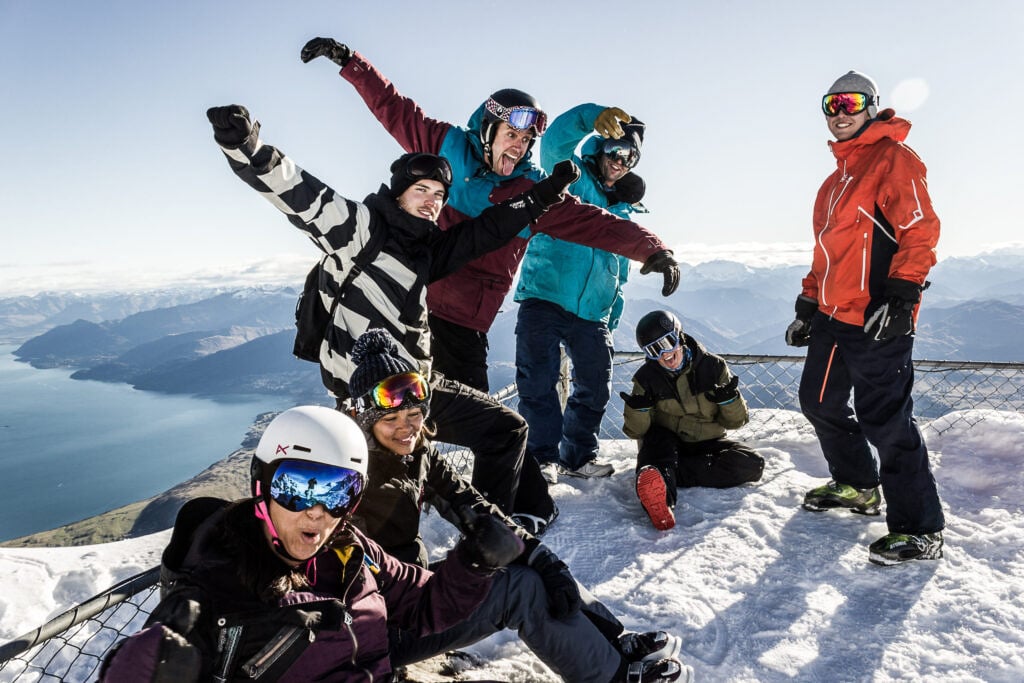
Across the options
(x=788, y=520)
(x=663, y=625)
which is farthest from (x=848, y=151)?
(x=663, y=625)

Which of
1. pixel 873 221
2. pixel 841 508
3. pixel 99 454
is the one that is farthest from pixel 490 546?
pixel 99 454

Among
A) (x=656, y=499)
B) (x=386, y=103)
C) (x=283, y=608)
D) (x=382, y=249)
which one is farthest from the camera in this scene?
(x=656, y=499)

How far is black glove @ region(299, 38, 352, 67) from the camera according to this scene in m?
3.48

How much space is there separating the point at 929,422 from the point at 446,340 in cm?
525

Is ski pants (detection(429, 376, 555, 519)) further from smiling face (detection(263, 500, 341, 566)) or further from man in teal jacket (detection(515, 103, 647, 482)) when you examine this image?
smiling face (detection(263, 500, 341, 566))

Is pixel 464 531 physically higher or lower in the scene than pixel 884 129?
lower

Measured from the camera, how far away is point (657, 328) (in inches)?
170

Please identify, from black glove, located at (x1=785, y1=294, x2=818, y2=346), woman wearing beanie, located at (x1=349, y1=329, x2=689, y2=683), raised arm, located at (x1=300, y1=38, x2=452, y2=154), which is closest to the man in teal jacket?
raised arm, located at (x1=300, y1=38, x2=452, y2=154)

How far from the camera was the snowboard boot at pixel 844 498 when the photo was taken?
152 inches

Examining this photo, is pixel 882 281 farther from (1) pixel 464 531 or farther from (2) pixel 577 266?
(1) pixel 464 531

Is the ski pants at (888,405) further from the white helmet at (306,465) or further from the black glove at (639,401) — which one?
the white helmet at (306,465)

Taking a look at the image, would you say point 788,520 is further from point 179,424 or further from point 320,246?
point 179,424

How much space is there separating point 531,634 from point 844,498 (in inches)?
114

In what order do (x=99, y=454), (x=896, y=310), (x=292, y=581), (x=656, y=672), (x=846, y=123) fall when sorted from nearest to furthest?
(x=292, y=581), (x=656, y=672), (x=896, y=310), (x=846, y=123), (x=99, y=454)
